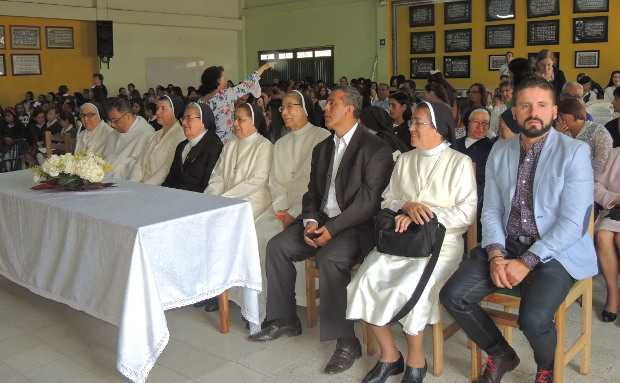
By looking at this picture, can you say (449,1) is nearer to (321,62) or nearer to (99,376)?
(321,62)

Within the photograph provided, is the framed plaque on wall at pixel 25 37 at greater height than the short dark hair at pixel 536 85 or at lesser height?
greater

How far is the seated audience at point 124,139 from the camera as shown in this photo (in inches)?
213

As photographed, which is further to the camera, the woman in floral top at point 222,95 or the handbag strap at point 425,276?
the woman in floral top at point 222,95

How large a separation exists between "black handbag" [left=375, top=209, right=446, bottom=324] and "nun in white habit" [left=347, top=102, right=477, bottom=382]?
0.09ft

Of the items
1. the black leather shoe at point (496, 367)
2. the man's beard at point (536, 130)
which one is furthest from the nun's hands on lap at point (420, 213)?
the black leather shoe at point (496, 367)

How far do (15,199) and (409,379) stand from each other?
2558 mm

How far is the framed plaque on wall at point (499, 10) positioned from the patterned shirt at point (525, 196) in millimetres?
10519

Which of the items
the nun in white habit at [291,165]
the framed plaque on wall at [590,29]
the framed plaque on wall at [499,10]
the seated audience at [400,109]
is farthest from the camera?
the framed plaque on wall at [499,10]

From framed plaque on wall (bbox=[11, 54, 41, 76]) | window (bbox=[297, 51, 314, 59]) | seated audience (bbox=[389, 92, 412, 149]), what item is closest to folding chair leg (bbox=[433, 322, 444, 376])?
seated audience (bbox=[389, 92, 412, 149])

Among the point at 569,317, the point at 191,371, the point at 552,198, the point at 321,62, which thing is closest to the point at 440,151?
the point at 552,198

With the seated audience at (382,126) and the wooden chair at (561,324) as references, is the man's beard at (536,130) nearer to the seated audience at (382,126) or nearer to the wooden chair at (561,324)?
the wooden chair at (561,324)

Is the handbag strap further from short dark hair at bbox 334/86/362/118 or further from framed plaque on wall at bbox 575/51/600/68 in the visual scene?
framed plaque on wall at bbox 575/51/600/68

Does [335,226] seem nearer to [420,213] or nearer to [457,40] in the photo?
[420,213]

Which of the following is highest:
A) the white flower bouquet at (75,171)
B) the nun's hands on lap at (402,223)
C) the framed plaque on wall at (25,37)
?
the framed plaque on wall at (25,37)
